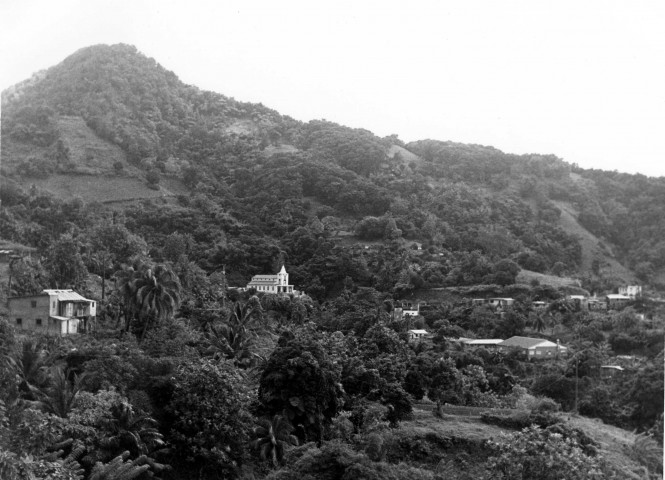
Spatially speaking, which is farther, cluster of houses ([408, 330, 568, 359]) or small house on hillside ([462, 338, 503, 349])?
small house on hillside ([462, 338, 503, 349])

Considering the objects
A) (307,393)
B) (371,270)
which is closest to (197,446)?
(307,393)

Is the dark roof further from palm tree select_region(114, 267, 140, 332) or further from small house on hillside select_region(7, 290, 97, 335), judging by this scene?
small house on hillside select_region(7, 290, 97, 335)

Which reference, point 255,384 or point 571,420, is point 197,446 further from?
point 571,420

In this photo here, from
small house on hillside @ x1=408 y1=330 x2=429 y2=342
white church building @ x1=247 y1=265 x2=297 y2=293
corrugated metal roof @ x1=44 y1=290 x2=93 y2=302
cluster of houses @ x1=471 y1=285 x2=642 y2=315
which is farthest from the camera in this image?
white church building @ x1=247 y1=265 x2=297 y2=293

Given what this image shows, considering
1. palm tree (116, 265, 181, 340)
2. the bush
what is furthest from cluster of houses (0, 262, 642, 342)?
the bush

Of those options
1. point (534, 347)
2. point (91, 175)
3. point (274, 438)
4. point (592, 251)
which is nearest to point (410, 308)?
point (534, 347)

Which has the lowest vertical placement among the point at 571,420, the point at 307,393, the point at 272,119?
the point at 571,420

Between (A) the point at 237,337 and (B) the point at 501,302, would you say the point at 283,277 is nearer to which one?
(B) the point at 501,302
